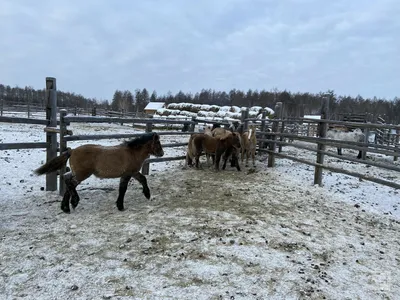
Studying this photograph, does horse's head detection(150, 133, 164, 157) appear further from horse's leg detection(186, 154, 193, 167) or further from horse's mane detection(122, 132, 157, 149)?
horse's leg detection(186, 154, 193, 167)

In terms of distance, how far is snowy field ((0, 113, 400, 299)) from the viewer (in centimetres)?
266

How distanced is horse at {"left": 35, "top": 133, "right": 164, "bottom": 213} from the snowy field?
280 millimetres

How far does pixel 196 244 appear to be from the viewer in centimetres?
343

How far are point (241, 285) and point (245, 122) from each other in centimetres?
864

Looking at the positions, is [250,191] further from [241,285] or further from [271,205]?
[241,285]

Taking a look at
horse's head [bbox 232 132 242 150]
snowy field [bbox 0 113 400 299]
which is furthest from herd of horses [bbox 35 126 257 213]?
horse's head [bbox 232 132 242 150]

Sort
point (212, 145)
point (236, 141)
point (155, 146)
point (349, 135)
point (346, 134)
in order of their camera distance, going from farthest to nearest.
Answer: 1. point (346, 134)
2. point (349, 135)
3. point (236, 141)
4. point (212, 145)
5. point (155, 146)

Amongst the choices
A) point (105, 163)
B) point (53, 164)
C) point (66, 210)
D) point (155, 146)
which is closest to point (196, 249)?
point (105, 163)

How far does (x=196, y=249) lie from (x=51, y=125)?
3.57 meters

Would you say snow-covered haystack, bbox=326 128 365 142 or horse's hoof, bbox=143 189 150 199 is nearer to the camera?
horse's hoof, bbox=143 189 150 199

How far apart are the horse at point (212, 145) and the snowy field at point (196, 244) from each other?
2190 mm

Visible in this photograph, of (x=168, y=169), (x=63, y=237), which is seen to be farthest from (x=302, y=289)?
(x=168, y=169)

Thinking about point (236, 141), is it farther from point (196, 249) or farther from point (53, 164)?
point (196, 249)

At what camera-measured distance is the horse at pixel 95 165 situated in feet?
14.6
